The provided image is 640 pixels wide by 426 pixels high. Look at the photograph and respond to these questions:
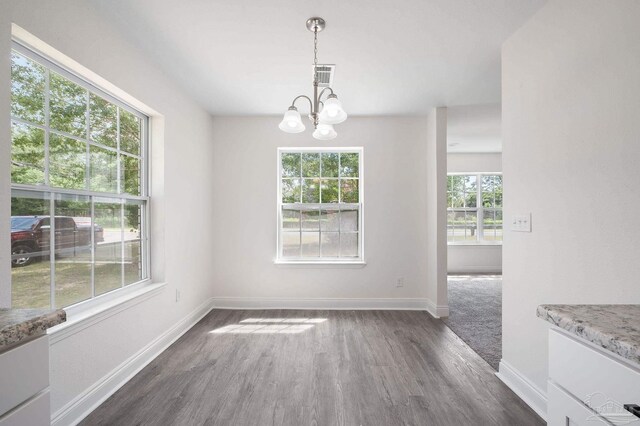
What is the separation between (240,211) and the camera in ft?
13.7

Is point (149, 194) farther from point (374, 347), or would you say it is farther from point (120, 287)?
point (374, 347)

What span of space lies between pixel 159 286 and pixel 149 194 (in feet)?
2.87

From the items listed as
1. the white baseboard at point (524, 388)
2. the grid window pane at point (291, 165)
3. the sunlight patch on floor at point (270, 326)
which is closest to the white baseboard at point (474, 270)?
the sunlight patch on floor at point (270, 326)

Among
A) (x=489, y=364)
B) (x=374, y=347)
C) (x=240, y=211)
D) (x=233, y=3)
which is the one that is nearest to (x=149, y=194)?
(x=240, y=211)

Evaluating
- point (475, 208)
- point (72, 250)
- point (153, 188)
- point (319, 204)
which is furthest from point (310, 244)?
point (475, 208)

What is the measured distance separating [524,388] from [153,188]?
11.3 ft

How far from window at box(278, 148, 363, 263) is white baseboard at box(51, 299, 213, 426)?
1739 millimetres

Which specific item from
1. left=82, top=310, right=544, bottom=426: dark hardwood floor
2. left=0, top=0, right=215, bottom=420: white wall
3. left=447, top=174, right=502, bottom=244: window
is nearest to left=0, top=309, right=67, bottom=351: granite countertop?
left=0, top=0, right=215, bottom=420: white wall

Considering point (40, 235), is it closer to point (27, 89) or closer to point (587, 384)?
point (27, 89)

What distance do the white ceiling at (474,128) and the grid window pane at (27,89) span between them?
3992 millimetres

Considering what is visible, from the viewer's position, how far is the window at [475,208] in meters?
6.77

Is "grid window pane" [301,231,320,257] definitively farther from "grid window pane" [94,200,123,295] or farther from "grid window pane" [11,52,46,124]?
"grid window pane" [11,52,46,124]

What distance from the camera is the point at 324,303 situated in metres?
4.12

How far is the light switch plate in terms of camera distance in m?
2.08
